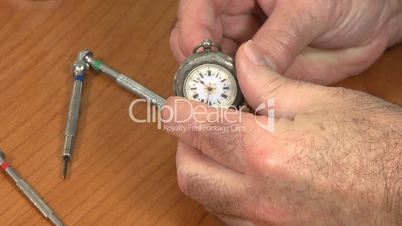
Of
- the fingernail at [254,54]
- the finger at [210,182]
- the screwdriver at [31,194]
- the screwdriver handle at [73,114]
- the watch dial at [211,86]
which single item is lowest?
the screwdriver at [31,194]

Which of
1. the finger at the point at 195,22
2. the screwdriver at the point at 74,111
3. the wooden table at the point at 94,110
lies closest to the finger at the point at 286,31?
the finger at the point at 195,22

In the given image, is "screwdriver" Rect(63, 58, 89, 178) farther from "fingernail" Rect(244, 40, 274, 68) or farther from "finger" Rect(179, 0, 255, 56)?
"fingernail" Rect(244, 40, 274, 68)

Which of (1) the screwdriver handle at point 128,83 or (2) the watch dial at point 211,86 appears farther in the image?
(1) the screwdriver handle at point 128,83

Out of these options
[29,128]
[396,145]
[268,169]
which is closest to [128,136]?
[29,128]

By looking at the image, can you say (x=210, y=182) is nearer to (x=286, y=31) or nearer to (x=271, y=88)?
(x=271, y=88)

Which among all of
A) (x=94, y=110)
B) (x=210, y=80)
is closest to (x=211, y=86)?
(x=210, y=80)

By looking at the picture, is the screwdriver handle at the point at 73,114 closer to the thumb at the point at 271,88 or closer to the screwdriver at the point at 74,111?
the screwdriver at the point at 74,111
